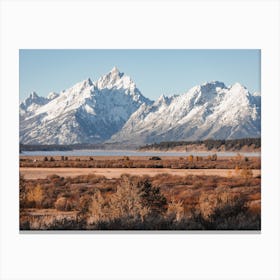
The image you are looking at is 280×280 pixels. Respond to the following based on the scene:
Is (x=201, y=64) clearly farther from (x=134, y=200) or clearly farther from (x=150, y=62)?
(x=134, y=200)

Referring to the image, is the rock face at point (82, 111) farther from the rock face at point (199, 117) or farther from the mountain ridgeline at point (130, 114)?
the rock face at point (199, 117)

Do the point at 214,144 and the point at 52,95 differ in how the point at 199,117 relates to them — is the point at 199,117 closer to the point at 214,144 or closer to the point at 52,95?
the point at 214,144

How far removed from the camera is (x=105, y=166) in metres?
11.7

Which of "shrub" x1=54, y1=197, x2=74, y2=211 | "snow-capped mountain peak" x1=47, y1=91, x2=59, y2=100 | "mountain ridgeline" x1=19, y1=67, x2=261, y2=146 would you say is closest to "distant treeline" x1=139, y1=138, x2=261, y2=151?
"mountain ridgeline" x1=19, y1=67, x2=261, y2=146

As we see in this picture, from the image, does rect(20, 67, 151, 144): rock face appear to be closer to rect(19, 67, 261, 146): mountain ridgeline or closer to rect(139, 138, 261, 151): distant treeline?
→ rect(19, 67, 261, 146): mountain ridgeline

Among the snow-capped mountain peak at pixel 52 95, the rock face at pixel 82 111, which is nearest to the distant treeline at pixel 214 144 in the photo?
the rock face at pixel 82 111

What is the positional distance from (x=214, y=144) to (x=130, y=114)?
1.51 meters

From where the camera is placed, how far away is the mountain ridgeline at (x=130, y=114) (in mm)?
11594

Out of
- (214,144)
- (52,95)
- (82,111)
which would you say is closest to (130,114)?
(82,111)

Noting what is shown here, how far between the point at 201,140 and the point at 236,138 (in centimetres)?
58
